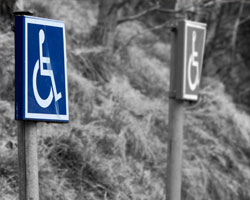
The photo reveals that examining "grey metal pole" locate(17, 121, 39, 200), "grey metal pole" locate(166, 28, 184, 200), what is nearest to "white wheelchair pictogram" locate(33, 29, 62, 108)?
"grey metal pole" locate(17, 121, 39, 200)

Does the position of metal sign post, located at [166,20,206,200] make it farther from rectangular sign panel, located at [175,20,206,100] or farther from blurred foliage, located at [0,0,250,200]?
blurred foliage, located at [0,0,250,200]

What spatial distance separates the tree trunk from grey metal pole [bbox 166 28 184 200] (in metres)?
4.79

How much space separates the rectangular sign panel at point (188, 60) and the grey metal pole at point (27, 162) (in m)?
1.75

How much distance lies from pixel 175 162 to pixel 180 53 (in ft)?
3.33

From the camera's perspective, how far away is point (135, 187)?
6711 mm

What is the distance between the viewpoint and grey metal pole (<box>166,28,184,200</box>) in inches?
187

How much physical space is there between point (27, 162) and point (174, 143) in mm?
1853

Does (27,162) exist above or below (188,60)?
below

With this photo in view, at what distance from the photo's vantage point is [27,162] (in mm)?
3342

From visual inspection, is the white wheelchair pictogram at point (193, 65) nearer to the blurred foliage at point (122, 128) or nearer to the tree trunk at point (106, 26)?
the blurred foliage at point (122, 128)

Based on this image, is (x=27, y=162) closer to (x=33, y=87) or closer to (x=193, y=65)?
(x=33, y=87)

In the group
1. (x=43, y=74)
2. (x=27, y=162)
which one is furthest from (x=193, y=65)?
(x=27, y=162)

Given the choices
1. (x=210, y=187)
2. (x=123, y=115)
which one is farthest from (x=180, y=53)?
(x=210, y=187)

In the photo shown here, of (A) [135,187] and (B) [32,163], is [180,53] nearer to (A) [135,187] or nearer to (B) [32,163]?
(B) [32,163]
